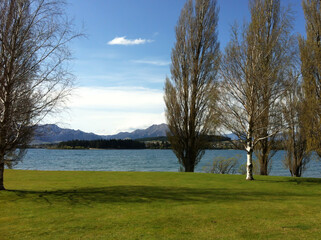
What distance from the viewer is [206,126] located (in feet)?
66.3

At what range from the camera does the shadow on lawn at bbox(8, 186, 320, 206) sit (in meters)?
8.72

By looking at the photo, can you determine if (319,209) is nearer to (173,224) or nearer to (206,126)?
(173,224)

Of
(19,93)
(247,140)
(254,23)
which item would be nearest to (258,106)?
(247,140)

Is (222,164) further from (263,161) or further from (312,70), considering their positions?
(312,70)

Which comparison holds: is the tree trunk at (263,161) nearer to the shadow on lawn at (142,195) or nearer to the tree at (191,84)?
the tree at (191,84)

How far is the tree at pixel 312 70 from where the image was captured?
1475 cm

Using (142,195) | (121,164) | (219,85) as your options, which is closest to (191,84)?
(219,85)

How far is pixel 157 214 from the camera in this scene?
6.92m

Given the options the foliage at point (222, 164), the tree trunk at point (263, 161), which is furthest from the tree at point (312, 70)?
the foliage at point (222, 164)

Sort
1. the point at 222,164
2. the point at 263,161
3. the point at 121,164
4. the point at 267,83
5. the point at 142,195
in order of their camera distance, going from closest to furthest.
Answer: the point at 142,195 → the point at 267,83 → the point at 263,161 → the point at 222,164 → the point at 121,164

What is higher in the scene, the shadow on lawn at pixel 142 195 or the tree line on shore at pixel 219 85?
the tree line on shore at pixel 219 85

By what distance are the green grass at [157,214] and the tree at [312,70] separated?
5.31 meters

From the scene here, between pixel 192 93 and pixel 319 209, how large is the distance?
1381cm

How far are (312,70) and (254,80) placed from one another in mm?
4256
